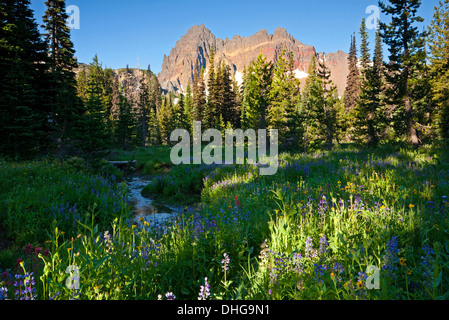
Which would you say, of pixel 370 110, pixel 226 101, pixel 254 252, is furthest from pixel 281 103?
pixel 254 252

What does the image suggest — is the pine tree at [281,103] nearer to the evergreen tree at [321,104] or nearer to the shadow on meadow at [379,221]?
the evergreen tree at [321,104]

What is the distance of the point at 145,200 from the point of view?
10664 millimetres

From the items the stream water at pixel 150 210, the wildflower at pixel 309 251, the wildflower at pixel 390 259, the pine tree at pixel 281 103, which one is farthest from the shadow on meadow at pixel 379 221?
the pine tree at pixel 281 103

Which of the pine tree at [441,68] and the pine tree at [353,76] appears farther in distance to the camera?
the pine tree at [353,76]

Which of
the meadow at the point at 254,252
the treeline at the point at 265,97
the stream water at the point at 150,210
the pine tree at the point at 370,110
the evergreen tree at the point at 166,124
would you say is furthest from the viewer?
the evergreen tree at the point at 166,124

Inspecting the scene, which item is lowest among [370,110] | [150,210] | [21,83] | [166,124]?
[150,210]

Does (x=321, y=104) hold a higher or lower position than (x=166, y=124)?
lower

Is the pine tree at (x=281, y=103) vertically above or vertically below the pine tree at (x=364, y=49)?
below

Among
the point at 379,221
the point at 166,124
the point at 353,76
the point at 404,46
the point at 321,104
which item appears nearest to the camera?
the point at 379,221

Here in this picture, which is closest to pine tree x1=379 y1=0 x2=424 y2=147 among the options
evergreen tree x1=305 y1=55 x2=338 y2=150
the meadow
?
evergreen tree x1=305 y1=55 x2=338 y2=150

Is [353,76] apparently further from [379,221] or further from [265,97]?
[379,221]

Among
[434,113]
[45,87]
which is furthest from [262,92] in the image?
[45,87]

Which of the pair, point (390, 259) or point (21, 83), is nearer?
point (390, 259)
